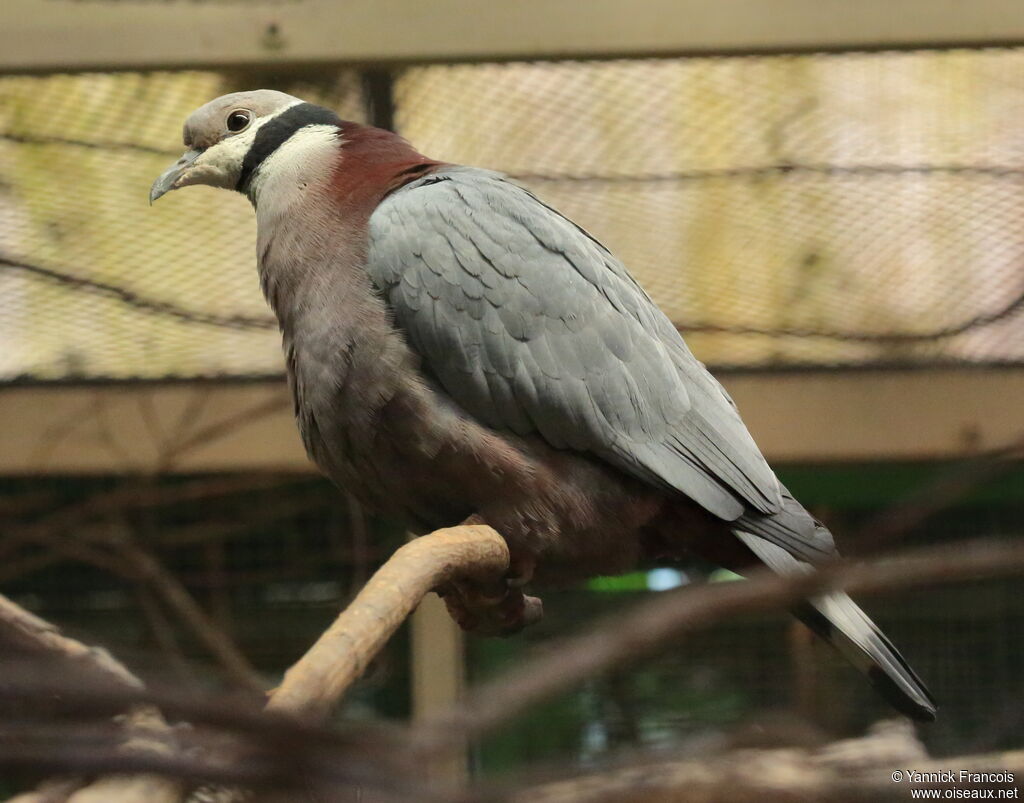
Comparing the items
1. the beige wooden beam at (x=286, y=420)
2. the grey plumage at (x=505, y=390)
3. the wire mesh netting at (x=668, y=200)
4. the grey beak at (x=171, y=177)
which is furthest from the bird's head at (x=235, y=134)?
the beige wooden beam at (x=286, y=420)

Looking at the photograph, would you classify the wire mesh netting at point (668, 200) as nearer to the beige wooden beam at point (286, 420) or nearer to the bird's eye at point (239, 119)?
the beige wooden beam at point (286, 420)

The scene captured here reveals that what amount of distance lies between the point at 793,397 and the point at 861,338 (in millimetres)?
253

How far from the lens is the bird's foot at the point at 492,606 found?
208cm

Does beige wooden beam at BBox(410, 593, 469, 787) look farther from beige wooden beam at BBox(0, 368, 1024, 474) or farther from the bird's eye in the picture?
the bird's eye

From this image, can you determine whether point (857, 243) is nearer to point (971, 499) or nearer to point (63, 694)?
point (971, 499)

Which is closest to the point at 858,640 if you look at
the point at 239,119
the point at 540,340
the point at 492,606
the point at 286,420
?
the point at 492,606

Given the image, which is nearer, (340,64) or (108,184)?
(340,64)

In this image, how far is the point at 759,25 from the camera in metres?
2.55

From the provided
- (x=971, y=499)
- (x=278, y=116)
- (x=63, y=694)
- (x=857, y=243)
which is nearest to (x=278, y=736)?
(x=63, y=694)

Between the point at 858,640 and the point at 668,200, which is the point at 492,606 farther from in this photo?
the point at 668,200

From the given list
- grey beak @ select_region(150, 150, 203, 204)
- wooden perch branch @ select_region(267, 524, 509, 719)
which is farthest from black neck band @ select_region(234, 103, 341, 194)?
wooden perch branch @ select_region(267, 524, 509, 719)

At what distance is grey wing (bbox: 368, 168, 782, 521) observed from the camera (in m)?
2.03

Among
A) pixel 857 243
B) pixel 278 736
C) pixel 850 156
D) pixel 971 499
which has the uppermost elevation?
pixel 850 156

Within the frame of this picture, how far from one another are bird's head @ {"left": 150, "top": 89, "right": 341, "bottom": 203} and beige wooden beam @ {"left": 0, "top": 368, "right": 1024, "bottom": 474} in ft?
3.63
